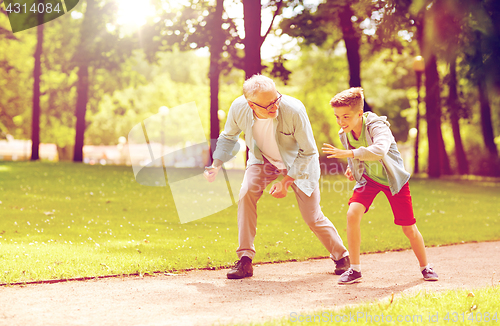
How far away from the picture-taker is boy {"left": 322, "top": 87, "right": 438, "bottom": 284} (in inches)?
183

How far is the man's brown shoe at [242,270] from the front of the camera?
5.02 m

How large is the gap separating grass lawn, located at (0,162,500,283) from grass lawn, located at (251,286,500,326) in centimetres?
217

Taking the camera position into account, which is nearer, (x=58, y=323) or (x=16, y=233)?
(x=58, y=323)

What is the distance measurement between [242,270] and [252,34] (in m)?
9.71

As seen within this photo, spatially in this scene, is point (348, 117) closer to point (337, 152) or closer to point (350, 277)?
point (337, 152)

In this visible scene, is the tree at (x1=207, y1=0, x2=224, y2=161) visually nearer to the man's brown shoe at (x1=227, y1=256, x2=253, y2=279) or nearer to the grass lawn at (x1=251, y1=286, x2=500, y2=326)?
the man's brown shoe at (x1=227, y1=256, x2=253, y2=279)

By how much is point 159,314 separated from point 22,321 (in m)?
0.88

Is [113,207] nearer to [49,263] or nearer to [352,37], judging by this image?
[49,263]

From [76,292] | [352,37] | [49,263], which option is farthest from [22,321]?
[352,37]

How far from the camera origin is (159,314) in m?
3.71

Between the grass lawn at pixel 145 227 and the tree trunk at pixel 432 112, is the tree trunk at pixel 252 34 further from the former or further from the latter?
the tree trunk at pixel 432 112

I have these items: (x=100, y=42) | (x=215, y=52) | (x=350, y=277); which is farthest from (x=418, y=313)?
(x=100, y=42)

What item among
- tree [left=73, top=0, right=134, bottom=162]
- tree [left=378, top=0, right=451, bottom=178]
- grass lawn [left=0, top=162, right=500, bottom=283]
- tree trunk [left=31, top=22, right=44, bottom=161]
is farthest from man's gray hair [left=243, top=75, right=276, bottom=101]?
tree trunk [left=31, top=22, right=44, bottom=161]

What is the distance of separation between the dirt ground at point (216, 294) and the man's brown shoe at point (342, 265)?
8cm
